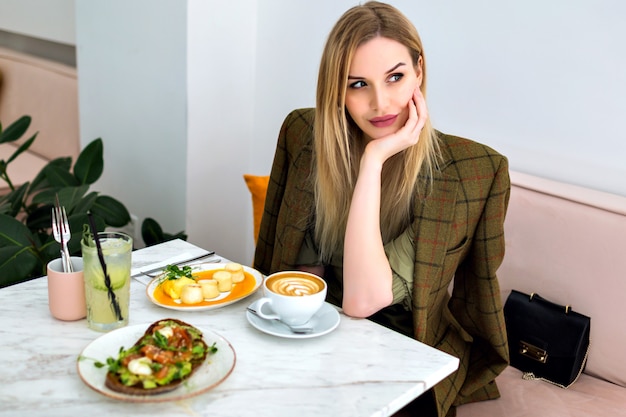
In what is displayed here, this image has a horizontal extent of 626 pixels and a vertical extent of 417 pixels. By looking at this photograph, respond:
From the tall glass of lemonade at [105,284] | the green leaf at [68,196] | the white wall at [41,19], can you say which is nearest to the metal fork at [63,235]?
the tall glass of lemonade at [105,284]

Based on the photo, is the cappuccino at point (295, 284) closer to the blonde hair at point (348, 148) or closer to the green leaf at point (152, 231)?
the blonde hair at point (348, 148)

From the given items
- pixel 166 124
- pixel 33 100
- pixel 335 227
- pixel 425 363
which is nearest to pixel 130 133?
pixel 166 124

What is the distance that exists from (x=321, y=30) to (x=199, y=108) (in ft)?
1.60

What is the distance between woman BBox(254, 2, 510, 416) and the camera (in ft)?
4.31

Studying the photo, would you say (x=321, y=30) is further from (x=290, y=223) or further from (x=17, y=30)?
(x=17, y=30)

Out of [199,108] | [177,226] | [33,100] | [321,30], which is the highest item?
[321,30]

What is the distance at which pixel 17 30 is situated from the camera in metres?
3.54

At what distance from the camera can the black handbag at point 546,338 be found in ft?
4.99

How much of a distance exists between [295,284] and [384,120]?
387 mm

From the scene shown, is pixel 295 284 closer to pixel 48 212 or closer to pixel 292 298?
pixel 292 298

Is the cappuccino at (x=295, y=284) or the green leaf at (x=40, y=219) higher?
the cappuccino at (x=295, y=284)

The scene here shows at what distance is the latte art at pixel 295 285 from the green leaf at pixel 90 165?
1.29 m

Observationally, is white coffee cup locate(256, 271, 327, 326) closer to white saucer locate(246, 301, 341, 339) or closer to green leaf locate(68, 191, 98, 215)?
white saucer locate(246, 301, 341, 339)

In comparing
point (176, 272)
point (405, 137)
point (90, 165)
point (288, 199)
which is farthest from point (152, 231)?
point (405, 137)
